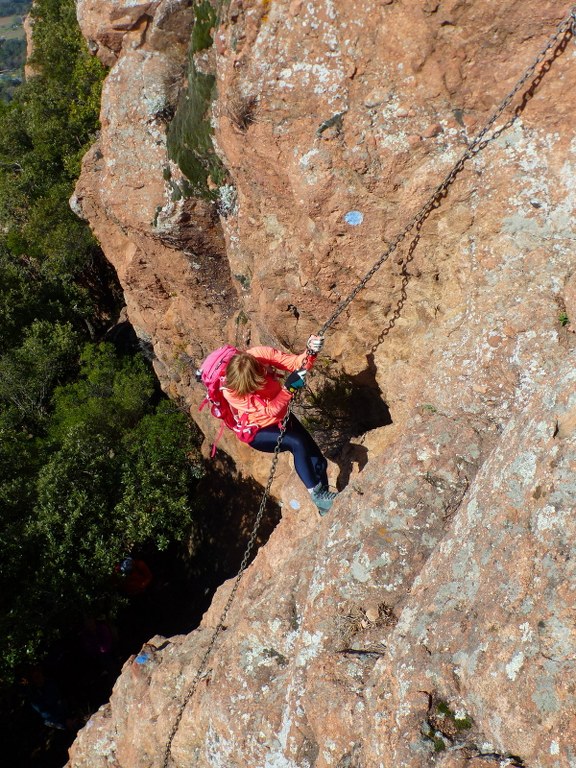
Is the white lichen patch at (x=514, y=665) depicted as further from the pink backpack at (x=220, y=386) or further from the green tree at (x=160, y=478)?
the green tree at (x=160, y=478)

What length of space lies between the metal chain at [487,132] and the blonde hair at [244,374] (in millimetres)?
1166

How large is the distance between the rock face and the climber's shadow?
1.04 feet

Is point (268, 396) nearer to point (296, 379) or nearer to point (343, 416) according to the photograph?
point (296, 379)

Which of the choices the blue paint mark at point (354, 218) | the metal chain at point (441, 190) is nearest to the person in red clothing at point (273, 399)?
the metal chain at point (441, 190)

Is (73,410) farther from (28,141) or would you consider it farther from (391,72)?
(28,141)

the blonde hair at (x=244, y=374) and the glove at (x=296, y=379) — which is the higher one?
the blonde hair at (x=244, y=374)

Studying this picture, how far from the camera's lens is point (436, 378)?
6617 mm

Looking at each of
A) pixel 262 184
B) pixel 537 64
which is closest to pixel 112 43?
pixel 262 184

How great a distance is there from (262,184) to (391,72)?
2029mm

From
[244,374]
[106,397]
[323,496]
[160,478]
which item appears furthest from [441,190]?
[106,397]

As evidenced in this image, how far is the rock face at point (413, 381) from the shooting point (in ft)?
14.8

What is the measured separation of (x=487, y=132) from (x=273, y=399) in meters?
3.53

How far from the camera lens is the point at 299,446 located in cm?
778

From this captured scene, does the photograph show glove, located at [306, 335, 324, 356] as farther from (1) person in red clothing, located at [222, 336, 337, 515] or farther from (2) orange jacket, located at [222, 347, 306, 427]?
(2) orange jacket, located at [222, 347, 306, 427]
